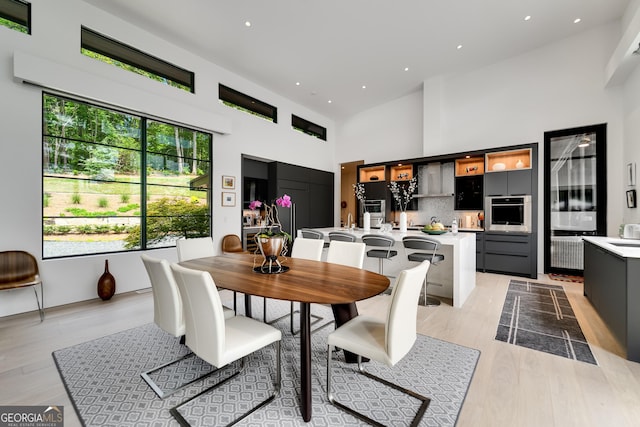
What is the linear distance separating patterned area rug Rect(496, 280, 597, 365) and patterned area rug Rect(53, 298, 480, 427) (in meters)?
0.75

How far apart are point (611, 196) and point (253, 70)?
7.16 metres

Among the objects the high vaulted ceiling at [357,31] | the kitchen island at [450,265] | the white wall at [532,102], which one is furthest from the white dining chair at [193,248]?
the white wall at [532,102]

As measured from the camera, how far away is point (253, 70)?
5727mm

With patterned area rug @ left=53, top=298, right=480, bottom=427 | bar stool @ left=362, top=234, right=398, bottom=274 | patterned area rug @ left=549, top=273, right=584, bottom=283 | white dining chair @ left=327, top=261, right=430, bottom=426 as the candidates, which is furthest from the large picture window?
patterned area rug @ left=549, top=273, right=584, bottom=283

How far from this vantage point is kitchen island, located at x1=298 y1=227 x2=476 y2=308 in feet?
11.3

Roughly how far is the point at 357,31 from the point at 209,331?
16.5ft

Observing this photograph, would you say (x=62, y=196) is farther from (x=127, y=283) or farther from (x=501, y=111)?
(x=501, y=111)

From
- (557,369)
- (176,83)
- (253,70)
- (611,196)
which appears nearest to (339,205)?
(253,70)

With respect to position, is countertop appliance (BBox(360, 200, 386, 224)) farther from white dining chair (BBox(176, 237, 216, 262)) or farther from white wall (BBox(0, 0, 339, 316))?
white dining chair (BBox(176, 237, 216, 262))

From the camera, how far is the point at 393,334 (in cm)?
148

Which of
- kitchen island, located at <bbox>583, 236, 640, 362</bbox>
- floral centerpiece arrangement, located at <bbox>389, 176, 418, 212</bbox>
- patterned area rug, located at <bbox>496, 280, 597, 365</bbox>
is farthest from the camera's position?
floral centerpiece arrangement, located at <bbox>389, 176, 418, 212</bbox>

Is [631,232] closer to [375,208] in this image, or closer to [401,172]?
[401,172]

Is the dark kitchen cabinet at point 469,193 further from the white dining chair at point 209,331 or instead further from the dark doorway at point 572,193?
the white dining chair at point 209,331

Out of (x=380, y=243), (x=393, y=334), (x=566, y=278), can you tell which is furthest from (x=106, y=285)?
(x=566, y=278)
